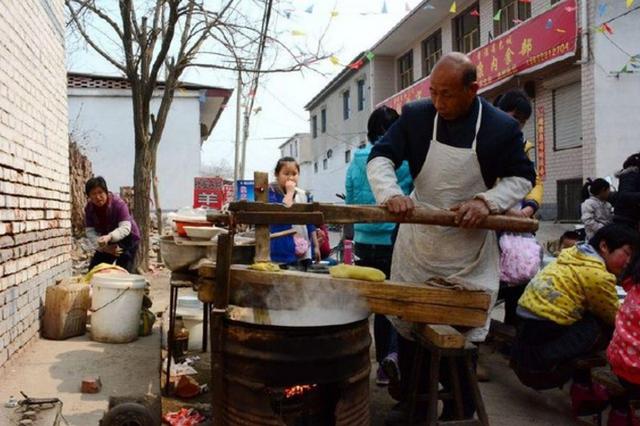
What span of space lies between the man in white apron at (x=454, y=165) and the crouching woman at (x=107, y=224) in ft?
14.4

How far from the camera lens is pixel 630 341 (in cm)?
313

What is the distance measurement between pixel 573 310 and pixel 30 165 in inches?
190

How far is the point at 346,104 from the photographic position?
106ft

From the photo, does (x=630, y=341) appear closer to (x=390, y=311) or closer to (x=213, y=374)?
(x=390, y=311)

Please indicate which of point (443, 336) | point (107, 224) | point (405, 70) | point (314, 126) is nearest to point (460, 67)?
point (443, 336)

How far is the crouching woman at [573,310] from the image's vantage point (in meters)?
3.94

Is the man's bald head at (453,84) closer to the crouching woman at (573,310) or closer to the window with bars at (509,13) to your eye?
the crouching woman at (573,310)

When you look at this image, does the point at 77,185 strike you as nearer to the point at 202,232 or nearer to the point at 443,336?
the point at 202,232

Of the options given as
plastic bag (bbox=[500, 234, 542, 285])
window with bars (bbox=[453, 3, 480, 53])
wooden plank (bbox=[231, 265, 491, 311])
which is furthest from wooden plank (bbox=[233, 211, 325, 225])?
window with bars (bbox=[453, 3, 480, 53])

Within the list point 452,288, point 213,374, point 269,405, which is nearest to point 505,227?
point 452,288

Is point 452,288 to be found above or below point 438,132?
below

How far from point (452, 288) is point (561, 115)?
12800mm

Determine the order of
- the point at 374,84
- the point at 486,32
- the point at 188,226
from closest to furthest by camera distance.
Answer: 1. the point at 188,226
2. the point at 486,32
3. the point at 374,84

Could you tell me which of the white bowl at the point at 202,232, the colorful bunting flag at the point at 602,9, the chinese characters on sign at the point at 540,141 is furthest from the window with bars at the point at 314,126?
the white bowl at the point at 202,232
